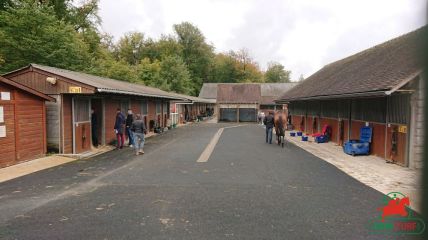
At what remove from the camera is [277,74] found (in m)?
Result: 80.4

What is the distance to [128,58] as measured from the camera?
213ft

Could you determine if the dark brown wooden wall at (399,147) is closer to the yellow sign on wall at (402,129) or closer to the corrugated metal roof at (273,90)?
the yellow sign on wall at (402,129)

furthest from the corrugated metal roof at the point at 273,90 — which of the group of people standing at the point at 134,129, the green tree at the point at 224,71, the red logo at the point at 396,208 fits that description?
the red logo at the point at 396,208

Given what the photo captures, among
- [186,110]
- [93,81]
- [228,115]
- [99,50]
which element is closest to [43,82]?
[93,81]

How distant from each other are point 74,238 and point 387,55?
1537 centimetres

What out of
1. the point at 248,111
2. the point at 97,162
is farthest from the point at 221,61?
the point at 97,162

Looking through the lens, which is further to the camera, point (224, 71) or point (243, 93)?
point (224, 71)

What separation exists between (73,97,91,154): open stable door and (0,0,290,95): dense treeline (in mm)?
9379

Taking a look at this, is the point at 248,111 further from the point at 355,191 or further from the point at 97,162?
the point at 355,191

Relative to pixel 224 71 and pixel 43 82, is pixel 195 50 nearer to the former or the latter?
pixel 224 71

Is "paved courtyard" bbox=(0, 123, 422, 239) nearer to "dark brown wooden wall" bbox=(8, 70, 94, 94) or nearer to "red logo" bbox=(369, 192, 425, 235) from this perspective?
"red logo" bbox=(369, 192, 425, 235)

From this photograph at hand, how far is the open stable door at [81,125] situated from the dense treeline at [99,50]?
9379mm

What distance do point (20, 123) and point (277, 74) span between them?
244 feet

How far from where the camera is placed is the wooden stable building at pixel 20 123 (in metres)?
9.91
